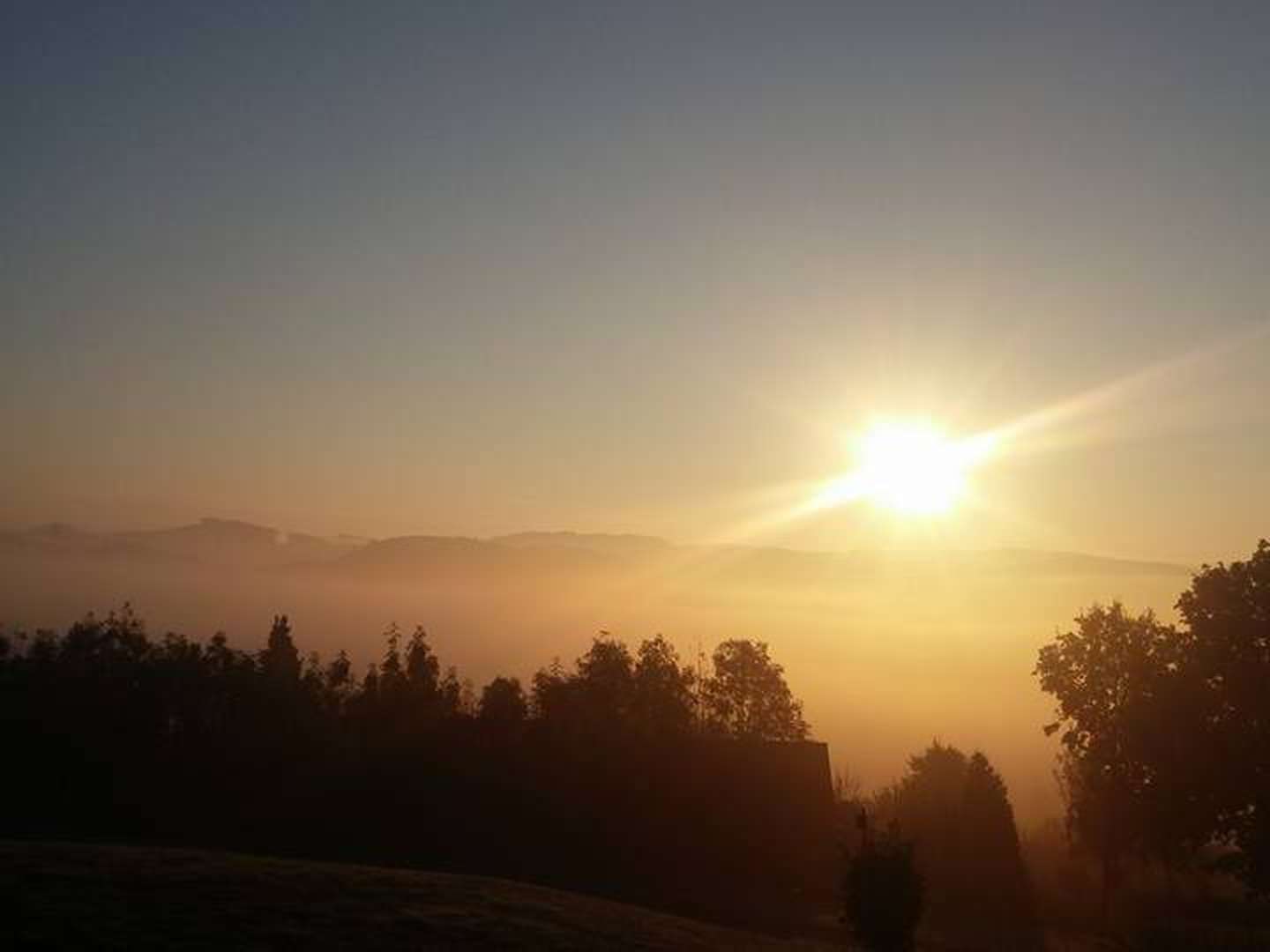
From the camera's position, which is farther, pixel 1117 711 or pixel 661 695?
pixel 661 695

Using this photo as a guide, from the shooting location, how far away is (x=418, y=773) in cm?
6794

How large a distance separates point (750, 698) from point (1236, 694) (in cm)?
5027

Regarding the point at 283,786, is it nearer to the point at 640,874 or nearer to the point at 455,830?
the point at 455,830

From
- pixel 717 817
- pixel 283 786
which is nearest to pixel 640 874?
pixel 717 817

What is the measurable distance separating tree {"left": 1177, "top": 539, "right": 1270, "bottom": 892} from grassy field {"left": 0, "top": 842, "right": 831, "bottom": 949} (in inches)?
845

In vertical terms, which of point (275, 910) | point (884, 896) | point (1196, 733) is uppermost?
point (1196, 733)

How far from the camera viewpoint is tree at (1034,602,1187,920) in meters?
49.4

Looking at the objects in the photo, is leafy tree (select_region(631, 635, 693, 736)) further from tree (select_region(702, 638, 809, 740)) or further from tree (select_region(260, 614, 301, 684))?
tree (select_region(260, 614, 301, 684))

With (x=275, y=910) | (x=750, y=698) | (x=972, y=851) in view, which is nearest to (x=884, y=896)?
(x=275, y=910)

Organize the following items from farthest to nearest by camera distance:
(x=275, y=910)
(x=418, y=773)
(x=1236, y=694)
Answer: (x=418, y=773) → (x=1236, y=694) → (x=275, y=910)

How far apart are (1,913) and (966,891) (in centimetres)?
5436

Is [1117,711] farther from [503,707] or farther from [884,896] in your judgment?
[503,707]

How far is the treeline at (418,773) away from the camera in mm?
58156

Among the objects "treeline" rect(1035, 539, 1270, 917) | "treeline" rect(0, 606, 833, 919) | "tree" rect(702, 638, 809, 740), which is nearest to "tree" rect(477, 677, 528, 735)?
"treeline" rect(0, 606, 833, 919)
